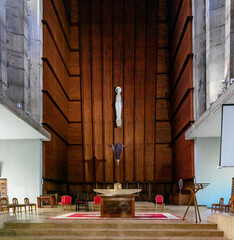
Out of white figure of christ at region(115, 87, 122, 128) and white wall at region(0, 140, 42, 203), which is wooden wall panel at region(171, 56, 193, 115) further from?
white wall at region(0, 140, 42, 203)

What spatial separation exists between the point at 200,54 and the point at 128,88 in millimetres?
5113

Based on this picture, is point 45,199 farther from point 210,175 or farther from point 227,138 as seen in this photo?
point 227,138

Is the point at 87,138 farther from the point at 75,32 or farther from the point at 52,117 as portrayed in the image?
the point at 75,32

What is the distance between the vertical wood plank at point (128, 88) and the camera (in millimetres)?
15992

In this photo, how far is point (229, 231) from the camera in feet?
20.9

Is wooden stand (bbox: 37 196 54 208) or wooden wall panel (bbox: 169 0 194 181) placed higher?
wooden wall panel (bbox: 169 0 194 181)

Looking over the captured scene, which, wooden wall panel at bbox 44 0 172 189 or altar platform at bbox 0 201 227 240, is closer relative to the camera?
altar platform at bbox 0 201 227 240

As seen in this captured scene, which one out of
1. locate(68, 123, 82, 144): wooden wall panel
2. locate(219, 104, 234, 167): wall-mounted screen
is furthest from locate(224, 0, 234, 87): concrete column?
locate(68, 123, 82, 144): wooden wall panel

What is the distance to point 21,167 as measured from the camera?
11.9 metres

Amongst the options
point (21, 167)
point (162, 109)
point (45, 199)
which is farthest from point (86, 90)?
point (45, 199)

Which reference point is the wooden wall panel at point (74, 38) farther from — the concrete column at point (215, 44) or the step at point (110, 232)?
the step at point (110, 232)

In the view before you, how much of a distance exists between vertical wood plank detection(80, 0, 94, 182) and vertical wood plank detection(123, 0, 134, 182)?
148cm

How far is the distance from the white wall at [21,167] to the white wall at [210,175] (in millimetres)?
4923

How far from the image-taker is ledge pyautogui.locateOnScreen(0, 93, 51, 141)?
791cm
